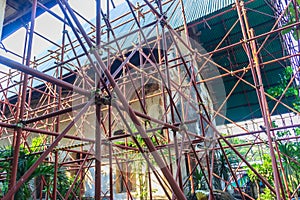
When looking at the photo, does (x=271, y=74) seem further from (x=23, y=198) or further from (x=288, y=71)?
(x=23, y=198)

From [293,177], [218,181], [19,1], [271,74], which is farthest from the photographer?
[271,74]

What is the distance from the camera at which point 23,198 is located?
4062 millimetres

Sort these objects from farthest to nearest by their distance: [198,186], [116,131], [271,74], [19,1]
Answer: [271,74]
[116,131]
[198,186]
[19,1]

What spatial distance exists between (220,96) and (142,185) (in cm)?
797

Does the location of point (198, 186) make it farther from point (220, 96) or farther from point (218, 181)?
point (220, 96)

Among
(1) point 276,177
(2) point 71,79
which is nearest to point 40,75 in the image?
(1) point 276,177

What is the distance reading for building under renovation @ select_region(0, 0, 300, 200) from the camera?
3.45m

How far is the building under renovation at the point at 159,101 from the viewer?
11.3ft

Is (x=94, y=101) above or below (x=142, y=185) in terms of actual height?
above

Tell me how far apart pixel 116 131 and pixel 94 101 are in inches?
344

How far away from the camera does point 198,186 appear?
23.3 feet

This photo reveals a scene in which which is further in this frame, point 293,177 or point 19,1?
point 293,177

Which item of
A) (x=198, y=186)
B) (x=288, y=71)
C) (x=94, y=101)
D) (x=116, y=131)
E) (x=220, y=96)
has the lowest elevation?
(x=198, y=186)

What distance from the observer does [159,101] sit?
940 centimetres
